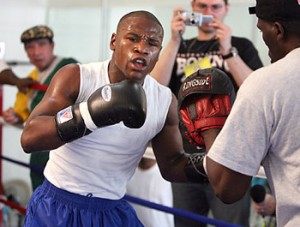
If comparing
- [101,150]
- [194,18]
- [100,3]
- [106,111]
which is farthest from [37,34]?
[106,111]

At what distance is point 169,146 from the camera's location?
1.37 meters

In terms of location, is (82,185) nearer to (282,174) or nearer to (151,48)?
(151,48)

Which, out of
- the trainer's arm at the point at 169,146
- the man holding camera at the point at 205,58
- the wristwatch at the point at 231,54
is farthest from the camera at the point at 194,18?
the trainer's arm at the point at 169,146

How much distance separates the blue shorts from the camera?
1.28 metres

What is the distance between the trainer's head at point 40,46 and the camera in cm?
245

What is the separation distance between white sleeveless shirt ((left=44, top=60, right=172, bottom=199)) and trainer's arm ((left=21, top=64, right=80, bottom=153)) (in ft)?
0.09

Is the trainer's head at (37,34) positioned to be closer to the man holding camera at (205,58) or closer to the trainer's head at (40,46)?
the trainer's head at (40,46)

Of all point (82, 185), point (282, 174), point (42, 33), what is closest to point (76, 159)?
point (82, 185)

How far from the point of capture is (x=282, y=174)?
889 millimetres

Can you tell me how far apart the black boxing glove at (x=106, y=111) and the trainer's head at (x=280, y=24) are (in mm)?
313

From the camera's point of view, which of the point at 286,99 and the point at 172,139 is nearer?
the point at 286,99

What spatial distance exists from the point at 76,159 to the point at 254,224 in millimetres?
1486

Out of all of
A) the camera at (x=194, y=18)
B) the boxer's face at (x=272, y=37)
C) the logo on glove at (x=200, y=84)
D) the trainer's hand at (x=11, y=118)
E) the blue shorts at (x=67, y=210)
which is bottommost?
the trainer's hand at (x=11, y=118)

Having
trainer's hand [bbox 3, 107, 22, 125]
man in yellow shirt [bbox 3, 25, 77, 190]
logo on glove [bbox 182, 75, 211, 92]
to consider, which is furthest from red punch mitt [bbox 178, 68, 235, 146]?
trainer's hand [bbox 3, 107, 22, 125]
